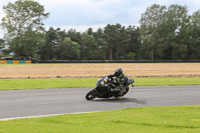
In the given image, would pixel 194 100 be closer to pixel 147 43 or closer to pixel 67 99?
pixel 67 99

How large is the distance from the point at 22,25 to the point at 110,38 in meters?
42.1

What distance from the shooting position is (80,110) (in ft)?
30.3

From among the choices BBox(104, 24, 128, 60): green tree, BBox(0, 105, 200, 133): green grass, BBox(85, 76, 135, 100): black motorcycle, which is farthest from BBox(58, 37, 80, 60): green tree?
BBox(0, 105, 200, 133): green grass

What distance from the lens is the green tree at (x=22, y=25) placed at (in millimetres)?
67500

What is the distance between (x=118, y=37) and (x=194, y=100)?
9164cm

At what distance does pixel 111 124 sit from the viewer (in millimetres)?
6531

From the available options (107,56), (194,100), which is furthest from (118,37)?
(194,100)

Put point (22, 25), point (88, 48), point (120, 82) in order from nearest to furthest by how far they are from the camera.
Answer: point (120, 82)
point (22, 25)
point (88, 48)

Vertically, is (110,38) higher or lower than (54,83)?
higher

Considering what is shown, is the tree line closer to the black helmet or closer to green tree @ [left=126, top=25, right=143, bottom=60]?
green tree @ [left=126, top=25, right=143, bottom=60]

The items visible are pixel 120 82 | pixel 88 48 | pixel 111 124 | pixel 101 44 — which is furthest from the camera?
pixel 101 44

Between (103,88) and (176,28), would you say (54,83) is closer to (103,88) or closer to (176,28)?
(103,88)

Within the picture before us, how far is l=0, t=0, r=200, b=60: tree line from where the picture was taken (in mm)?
68250

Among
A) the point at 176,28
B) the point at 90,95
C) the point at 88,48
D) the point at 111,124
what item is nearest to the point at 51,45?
the point at 88,48
